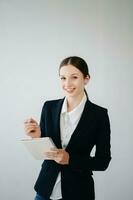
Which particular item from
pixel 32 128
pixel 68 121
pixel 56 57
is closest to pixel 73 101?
pixel 68 121

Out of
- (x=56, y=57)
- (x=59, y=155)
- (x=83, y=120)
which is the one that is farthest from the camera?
(x=56, y=57)

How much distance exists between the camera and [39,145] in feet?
4.19

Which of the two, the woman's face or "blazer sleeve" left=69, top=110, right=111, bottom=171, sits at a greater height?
the woman's face

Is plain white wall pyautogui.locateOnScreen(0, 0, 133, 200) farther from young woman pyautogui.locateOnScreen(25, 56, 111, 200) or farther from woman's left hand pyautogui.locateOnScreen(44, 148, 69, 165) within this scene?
woman's left hand pyautogui.locateOnScreen(44, 148, 69, 165)

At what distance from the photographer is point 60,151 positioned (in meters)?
1.26

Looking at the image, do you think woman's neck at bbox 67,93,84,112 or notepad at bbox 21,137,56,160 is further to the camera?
woman's neck at bbox 67,93,84,112

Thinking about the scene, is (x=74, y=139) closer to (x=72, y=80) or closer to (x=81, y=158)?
(x=81, y=158)

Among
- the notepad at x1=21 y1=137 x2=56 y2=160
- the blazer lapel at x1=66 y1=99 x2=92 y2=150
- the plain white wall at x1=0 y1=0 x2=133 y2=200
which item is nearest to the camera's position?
the notepad at x1=21 y1=137 x2=56 y2=160

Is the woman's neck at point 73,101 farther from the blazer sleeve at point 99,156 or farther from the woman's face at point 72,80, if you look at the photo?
the blazer sleeve at point 99,156

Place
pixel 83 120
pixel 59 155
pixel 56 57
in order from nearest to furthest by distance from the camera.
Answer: pixel 59 155 < pixel 83 120 < pixel 56 57

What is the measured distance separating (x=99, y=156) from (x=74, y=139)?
0.14 m

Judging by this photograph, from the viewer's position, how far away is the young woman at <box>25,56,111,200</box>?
4.38 ft

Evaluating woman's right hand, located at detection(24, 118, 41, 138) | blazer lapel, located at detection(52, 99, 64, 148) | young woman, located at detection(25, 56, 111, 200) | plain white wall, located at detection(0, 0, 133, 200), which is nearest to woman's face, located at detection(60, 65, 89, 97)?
young woman, located at detection(25, 56, 111, 200)

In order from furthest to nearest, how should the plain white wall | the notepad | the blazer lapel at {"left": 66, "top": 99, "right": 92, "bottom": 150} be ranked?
1. the plain white wall
2. the blazer lapel at {"left": 66, "top": 99, "right": 92, "bottom": 150}
3. the notepad
